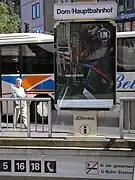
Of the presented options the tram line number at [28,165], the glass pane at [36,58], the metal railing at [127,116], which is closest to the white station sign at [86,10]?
the metal railing at [127,116]

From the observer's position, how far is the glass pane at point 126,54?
14.8 m

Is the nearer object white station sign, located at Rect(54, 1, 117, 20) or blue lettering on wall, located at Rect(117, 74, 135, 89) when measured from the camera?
white station sign, located at Rect(54, 1, 117, 20)

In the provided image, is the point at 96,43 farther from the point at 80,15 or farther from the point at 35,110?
the point at 35,110

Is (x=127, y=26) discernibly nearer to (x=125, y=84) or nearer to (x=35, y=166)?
(x=125, y=84)

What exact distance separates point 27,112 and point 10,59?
7640 millimetres

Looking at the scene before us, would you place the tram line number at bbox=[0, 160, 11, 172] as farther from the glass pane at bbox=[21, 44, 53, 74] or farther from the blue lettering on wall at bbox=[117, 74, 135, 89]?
the glass pane at bbox=[21, 44, 53, 74]

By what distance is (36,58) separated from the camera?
15375 mm

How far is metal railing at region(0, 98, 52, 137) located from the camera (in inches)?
317

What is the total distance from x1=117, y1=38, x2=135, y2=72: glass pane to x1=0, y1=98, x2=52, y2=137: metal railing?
6824 mm

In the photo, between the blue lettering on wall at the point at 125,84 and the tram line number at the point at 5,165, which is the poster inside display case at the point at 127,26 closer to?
the blue lettering on wall at the point at 125,84

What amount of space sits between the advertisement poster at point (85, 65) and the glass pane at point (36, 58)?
22.3ft

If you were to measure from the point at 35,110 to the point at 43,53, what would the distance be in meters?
7.07

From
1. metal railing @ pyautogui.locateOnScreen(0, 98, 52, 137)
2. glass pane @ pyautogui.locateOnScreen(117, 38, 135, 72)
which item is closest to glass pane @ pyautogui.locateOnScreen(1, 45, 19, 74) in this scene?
glass pane @ pyautogui.locateOnScreen(117, 38, 135, 72)

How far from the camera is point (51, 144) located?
769cm
